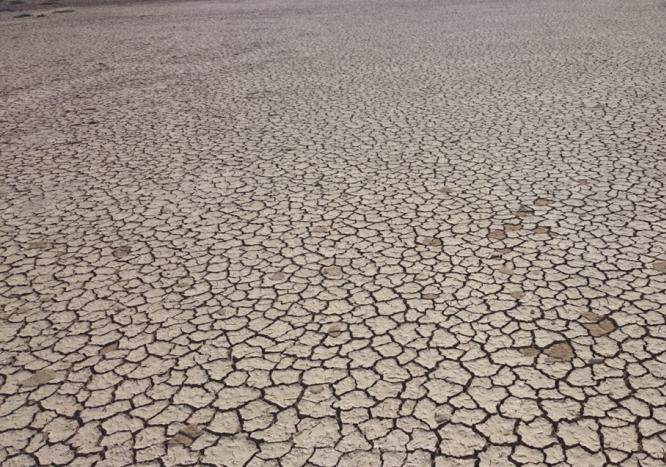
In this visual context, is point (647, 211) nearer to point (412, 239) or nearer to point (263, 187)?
point (412, 239)

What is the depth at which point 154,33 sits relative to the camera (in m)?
7.89

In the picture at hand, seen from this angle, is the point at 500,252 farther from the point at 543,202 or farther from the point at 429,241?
the point at 543,202

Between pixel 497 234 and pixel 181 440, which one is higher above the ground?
pixel 497 234

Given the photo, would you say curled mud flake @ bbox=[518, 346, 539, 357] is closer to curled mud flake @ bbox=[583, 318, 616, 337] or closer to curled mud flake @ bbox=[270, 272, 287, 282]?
curled mud flake @ bbox=[583, 318, 616, 337]

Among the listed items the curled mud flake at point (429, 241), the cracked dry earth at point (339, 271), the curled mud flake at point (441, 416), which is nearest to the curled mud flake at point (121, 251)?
the cracked dry earth at point (339, 271)

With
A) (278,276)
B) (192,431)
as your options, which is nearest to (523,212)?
(278,276)

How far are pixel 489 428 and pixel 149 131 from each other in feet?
11.0

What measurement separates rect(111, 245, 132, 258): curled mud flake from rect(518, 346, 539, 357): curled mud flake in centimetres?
170

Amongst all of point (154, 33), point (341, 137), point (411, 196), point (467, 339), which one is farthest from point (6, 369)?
point (154, 33)

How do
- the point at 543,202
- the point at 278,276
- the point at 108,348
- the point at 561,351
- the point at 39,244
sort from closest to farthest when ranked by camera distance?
the point at 561,351, the point at 108,348, the point at 278,276, the point at 39,244, the point at 543,202

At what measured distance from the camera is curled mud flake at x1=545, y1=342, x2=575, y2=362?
1.86 m

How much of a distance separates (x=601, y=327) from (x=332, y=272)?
39.8 inches

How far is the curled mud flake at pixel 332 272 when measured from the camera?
7.79 ft

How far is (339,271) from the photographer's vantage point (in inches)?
94.6
